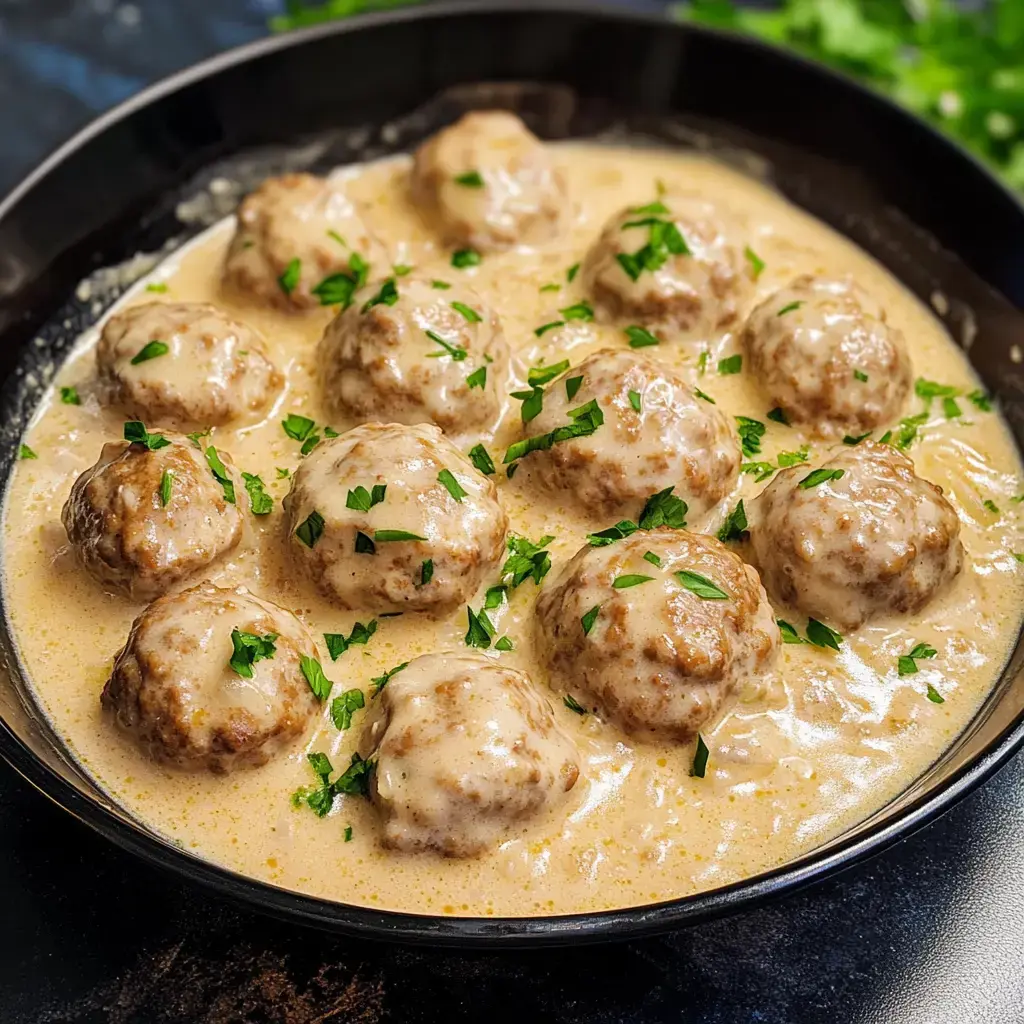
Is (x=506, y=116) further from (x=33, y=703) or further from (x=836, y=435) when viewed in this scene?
(x=33, y=703)

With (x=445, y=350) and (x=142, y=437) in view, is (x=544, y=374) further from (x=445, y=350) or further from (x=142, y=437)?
(x=142, y=437)

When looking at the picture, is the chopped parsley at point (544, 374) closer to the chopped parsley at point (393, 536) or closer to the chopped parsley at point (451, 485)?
the chopped parsley at point (451, 485)

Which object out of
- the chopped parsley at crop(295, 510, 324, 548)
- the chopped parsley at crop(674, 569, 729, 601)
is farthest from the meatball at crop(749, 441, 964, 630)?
the chopped parsley at crop(295, 510, 324, 548)

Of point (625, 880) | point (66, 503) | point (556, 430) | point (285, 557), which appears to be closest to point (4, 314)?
point (66, 503)

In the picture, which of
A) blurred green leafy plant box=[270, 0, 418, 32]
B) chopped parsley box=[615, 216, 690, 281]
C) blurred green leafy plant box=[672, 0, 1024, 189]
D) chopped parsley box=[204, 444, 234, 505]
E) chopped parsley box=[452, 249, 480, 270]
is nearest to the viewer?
chopped parsley box=[204, 444, 234, 505]

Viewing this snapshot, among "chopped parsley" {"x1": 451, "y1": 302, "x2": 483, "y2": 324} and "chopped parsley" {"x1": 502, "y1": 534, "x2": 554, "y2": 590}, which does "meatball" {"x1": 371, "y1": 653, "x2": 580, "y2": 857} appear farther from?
"chopped parsley" {"x1": 451, "y1": 302, "x2": 483, "y2": 324}

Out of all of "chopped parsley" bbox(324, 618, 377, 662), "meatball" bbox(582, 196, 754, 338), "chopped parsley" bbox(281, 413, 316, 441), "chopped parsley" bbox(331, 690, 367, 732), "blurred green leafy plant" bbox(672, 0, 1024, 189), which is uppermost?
"blurred green leafy plant" bbox(672, 0, 1024, 189)

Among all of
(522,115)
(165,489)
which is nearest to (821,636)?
(165,489)
